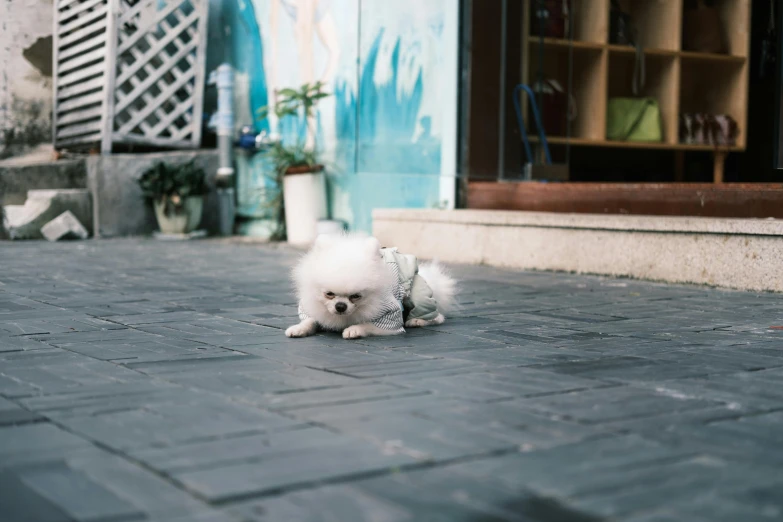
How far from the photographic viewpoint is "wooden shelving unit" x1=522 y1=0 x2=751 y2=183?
28.1 feet

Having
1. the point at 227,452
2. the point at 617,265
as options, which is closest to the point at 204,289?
the point at 617,265

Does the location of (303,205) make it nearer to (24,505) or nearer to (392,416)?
(392,416)

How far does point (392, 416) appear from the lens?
265 cm

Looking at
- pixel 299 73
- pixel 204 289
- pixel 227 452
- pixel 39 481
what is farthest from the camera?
pixel 299 73

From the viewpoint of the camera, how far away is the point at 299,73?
11062 mm

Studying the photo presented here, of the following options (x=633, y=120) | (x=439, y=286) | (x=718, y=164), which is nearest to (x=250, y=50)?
(x=633, y=120)

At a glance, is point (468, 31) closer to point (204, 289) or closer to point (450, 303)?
point (204, 289)

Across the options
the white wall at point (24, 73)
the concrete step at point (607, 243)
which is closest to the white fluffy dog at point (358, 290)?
the concrete step at point (607, 243)

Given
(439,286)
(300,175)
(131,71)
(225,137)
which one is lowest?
(439,286)

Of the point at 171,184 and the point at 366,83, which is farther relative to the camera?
the point at 171,184

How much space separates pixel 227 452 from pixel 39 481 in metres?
0.41

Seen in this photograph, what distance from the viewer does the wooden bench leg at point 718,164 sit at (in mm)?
8031

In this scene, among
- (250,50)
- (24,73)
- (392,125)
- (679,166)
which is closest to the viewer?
(679,166)

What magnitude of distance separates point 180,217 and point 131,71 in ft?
6.39
